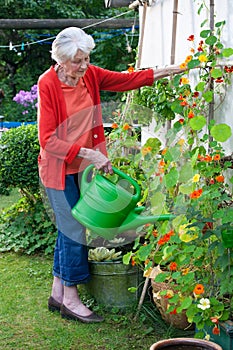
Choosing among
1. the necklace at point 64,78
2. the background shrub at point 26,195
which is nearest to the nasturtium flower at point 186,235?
the necklace at point 64,78

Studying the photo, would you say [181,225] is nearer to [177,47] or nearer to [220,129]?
[220,129]

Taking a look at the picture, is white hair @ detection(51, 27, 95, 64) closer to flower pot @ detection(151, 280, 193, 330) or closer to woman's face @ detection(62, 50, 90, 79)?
woman's face @ detection(62, 50, 90, 79)

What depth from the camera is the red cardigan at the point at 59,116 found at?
322 centimetres

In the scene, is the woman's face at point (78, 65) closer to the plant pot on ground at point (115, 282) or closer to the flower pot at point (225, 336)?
the plant pot on ground at point (115, 282)

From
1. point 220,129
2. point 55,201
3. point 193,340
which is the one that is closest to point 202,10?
point 220,129

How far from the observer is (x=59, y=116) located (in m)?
3.27

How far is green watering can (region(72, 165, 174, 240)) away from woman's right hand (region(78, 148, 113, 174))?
5 cm

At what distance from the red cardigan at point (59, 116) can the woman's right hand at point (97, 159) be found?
0.13ft

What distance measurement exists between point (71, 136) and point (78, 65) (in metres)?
0.38

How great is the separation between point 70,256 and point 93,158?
621mm

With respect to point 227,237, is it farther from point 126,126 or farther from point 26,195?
point 26,195

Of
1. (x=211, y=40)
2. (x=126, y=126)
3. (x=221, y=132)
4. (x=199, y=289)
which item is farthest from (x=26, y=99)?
(x=199, y=289)

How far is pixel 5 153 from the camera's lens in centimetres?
509

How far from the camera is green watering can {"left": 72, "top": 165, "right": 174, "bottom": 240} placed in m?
3.02
